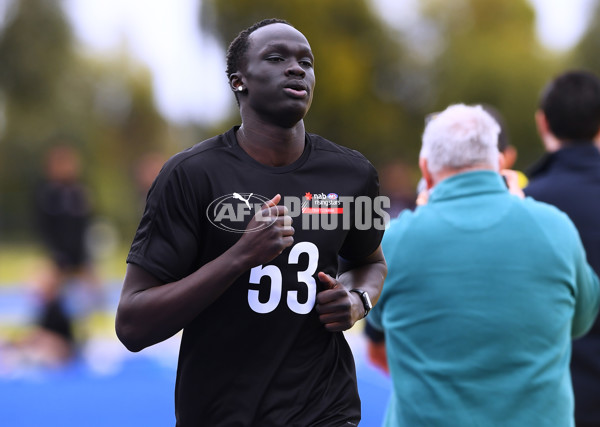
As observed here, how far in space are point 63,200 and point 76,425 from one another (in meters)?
6.67

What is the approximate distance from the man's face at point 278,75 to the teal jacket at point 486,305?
1.93 ft

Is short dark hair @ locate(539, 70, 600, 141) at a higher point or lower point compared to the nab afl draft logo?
higher

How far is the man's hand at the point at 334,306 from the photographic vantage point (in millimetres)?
2881

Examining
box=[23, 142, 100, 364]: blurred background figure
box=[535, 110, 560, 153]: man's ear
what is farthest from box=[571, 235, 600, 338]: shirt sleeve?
box=[23, 142, 100, 364]: blurred background figure

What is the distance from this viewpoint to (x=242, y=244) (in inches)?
105

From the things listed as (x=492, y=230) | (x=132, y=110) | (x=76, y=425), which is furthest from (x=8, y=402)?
(x=132, y=110)

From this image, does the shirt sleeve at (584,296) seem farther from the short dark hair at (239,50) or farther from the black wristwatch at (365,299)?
the short dark hair at (239,50)

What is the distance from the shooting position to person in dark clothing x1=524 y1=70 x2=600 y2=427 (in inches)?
146

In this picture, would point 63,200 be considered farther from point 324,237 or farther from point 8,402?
point 324,237

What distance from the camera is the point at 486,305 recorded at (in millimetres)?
2787

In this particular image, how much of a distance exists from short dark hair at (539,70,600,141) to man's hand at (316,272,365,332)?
1703 mm

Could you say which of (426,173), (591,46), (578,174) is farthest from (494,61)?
(426,173)

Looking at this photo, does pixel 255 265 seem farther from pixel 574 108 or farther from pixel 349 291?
pixel 574 108

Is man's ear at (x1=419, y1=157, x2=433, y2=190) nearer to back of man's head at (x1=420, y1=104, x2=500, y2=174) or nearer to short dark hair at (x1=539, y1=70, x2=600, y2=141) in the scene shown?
back of man's head at (x1=420, y1=104, x2=500, y2=174)
